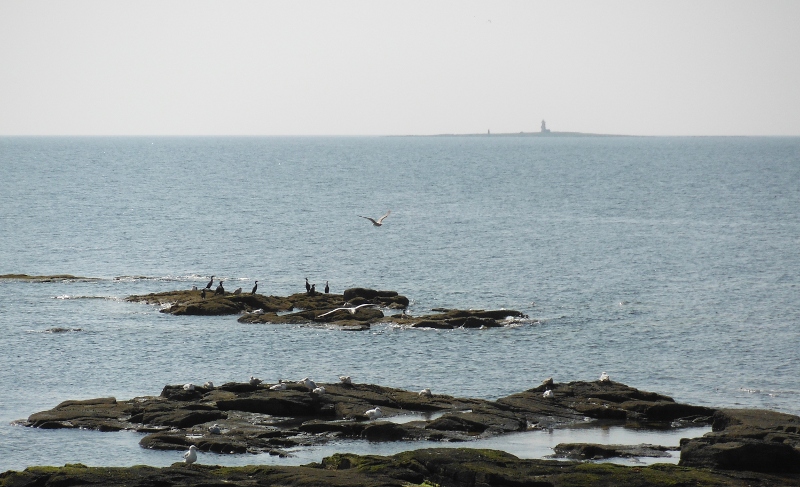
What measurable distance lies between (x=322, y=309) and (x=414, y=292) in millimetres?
10508

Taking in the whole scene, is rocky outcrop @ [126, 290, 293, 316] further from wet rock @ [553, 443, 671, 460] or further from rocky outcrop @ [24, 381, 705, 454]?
wet rock @ [553, 443, 671, 460]

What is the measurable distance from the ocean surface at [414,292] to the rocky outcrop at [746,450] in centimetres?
549

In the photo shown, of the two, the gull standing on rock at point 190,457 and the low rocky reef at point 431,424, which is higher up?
the gull standing on rock at point 190,457

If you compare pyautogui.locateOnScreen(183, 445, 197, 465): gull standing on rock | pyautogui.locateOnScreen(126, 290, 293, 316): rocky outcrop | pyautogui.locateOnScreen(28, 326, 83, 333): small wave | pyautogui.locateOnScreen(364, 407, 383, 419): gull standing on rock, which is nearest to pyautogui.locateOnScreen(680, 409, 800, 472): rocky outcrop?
pyautogui.locateOnScreen(364, 407, 383, 419): gull standing on rock

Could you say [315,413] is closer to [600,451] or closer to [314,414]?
[314,414]

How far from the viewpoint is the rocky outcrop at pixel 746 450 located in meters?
31.0

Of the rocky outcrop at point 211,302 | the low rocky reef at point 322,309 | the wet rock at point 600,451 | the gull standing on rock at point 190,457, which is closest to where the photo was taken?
the gull standing on rock at point 190,457

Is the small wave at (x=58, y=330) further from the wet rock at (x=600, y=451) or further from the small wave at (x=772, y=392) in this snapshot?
the small wave at (x=772, y=392)

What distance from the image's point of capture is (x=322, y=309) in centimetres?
6012

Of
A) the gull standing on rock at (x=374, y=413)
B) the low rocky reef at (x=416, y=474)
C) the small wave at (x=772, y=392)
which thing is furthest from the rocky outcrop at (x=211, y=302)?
the low rocky reef at (x=416, y=474)

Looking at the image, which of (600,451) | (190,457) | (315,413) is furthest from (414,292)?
(190,457)

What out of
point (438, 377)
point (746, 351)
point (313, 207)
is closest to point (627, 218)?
point (313, 207)

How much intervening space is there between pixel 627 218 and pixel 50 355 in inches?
3169

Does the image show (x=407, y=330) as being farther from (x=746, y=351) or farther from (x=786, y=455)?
(x=786, y=455)
